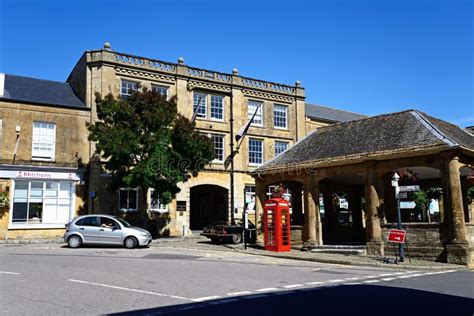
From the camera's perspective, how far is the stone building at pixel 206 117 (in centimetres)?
3030

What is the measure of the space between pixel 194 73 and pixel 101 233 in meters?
17.1

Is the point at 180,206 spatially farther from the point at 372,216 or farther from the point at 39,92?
the point at 372,216

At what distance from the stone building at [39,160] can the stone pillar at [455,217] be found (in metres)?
21.7

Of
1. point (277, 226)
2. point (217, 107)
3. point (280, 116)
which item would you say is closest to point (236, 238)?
point (277, 226)

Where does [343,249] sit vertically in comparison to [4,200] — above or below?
below

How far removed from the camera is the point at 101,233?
21109mm

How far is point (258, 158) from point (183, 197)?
767 centimetres

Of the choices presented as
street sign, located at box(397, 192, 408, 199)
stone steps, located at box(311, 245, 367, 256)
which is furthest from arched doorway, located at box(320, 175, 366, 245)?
street sign, located at box(397, 192, 408, 199)

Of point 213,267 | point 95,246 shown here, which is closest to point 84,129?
point 95,246

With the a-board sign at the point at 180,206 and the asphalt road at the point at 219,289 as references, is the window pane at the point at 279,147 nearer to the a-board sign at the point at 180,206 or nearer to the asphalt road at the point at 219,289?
the a-board sign at the point at 180,206

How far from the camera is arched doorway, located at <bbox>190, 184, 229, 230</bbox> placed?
118ft

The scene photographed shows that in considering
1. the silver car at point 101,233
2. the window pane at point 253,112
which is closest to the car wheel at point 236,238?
the silver car at point 101,233

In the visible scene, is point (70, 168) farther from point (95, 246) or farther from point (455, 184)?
point (455, 184)

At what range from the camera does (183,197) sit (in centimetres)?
3247
